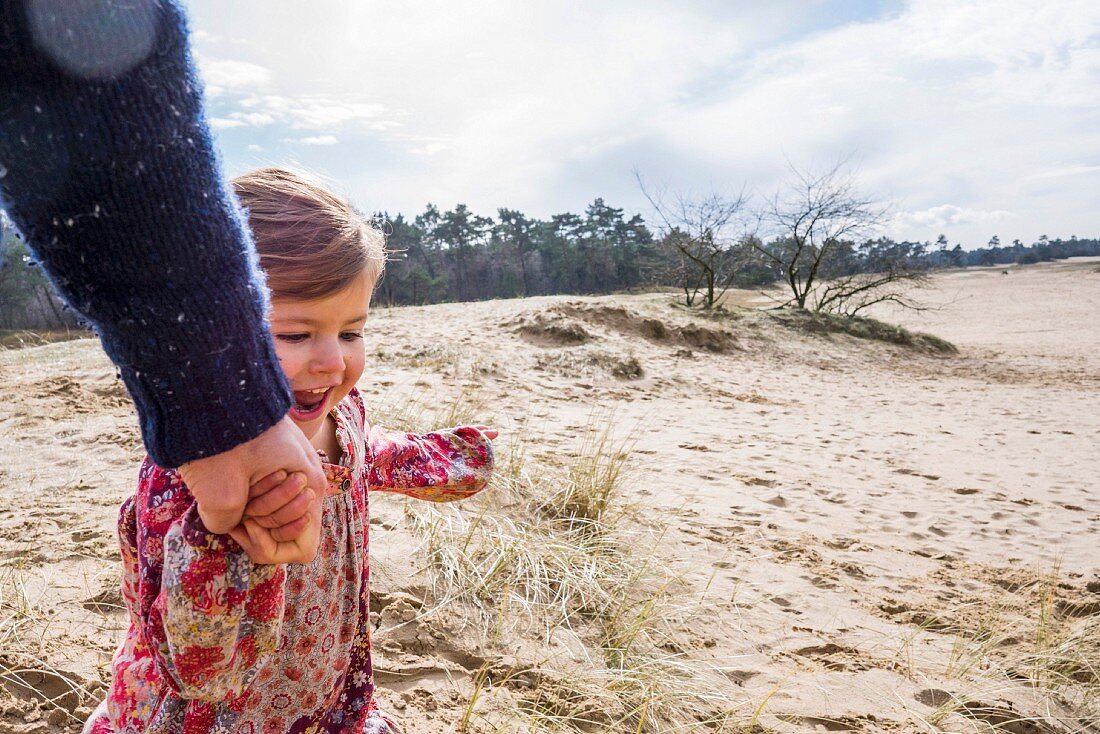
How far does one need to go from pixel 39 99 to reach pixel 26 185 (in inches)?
3.2

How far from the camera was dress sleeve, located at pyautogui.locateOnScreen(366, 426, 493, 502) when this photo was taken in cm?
159

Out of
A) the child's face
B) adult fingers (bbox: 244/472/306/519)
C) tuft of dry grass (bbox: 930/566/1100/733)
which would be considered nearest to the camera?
adult fingers (bbox: 244/472/306/519)

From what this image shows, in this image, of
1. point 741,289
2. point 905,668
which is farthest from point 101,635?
point 741,289

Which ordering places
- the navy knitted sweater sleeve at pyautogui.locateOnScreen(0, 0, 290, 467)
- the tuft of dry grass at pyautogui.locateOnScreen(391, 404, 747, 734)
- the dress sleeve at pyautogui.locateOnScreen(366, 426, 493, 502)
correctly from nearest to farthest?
the navy knitted sweater sleeve at pyautogui.locateOnScreen(0, 0, 290, 467) < the dress sleeve at pyautogui.locateOnScreen(366, 426, 493, 502) < the tuft of dry grass at pyautogui.locateOnScreen(391, 404, 747, 734)

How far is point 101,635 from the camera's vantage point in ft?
6.67

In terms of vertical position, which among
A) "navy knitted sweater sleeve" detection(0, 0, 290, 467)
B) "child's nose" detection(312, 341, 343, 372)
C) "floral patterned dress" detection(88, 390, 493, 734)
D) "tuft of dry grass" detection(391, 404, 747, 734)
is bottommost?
"tuft of dry grass" detection(391, 404, 747, 734)

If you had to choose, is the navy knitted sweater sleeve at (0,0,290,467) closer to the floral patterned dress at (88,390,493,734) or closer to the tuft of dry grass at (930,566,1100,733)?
the floral patterned dress at (88,390,493,734)

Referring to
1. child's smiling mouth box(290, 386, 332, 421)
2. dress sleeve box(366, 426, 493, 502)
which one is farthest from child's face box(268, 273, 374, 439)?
dress sleeve box(366, 426, 493, 502)

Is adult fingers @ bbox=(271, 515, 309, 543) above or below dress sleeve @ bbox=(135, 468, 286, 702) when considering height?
A: above

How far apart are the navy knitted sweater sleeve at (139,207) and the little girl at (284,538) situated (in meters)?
0.13

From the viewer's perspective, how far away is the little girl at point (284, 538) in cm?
81

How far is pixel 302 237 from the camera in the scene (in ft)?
4.13

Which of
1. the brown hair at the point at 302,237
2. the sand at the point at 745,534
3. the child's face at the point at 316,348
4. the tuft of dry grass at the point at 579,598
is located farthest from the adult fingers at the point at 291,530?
the sand at the point at 745,534

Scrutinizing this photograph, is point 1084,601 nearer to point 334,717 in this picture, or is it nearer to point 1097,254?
point 334,717
